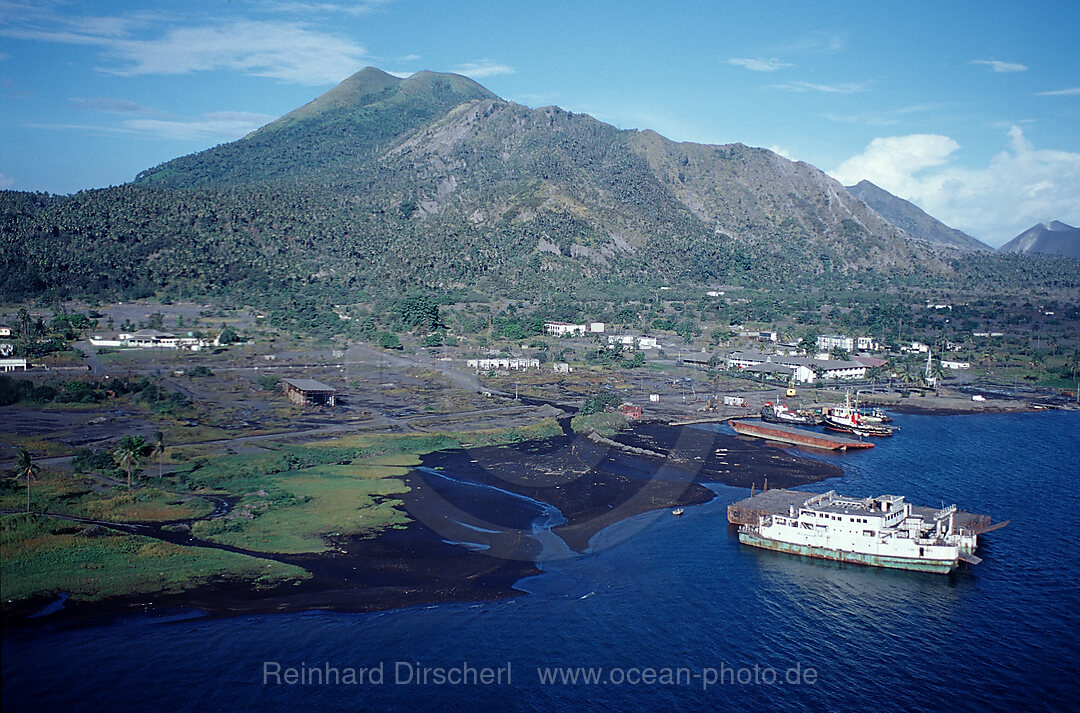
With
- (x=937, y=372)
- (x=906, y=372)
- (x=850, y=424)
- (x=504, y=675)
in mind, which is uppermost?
(x=937, y=372)

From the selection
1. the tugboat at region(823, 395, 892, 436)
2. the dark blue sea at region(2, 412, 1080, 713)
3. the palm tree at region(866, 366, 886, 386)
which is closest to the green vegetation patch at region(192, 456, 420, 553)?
the dark blue sea at region(2, 412, 1080, 713)

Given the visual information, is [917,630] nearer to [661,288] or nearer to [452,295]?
[452,295]

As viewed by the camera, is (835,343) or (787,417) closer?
(787,417)

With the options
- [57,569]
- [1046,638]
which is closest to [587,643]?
[1046,638]

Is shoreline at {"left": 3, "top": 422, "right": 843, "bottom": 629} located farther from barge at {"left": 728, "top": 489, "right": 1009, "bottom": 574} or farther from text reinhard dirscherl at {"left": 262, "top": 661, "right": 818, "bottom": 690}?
barge at {"left": 728, "top": 489, "right": 1009, "bottom": 574}

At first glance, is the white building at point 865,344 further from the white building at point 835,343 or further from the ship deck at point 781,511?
the ship deck at point 781,511

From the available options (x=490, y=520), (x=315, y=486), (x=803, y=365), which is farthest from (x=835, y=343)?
(x=315, y=486)

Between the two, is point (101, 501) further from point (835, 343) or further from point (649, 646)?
point (835, 343)

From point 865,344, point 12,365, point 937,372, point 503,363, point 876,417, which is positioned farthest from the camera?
point 865,344
